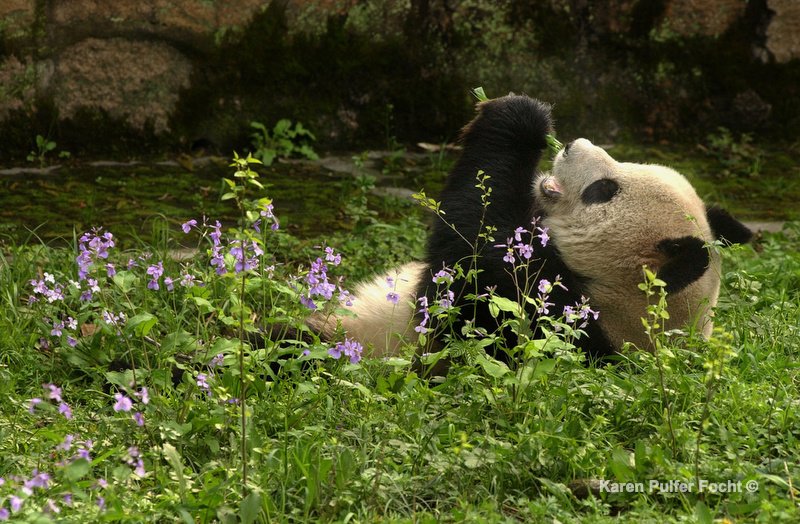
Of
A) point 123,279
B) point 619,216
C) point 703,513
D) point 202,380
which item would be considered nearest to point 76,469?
point 202,380

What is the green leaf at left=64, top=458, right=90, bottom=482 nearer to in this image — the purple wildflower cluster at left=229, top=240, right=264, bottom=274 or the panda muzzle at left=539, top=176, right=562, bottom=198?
the purple wildflower cluster at left=229, top=240, right=264, bottom=274

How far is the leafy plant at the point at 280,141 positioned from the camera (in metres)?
6.85

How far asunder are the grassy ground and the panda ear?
54 centimetres

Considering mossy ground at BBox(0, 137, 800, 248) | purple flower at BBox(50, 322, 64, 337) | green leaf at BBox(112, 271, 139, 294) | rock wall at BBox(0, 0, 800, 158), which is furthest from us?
rock wall at BBox(0, 0, 800, 158)

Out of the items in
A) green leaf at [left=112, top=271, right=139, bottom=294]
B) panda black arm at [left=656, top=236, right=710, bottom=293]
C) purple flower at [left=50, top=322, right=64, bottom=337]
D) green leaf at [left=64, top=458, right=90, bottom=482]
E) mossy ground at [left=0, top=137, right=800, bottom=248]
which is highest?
panda black arm at [left=656, top=236, right=710, bottom=293]

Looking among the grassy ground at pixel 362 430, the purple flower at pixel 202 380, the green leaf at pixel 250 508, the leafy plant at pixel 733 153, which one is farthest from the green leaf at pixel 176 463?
the leafy plant at pixel 733 153

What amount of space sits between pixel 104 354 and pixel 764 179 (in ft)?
17.0

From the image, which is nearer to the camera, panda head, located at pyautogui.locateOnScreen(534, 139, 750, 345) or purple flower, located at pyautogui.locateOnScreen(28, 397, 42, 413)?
purple flower, located at pyautogui.locateOnScreen(28, 397, 42, 413)

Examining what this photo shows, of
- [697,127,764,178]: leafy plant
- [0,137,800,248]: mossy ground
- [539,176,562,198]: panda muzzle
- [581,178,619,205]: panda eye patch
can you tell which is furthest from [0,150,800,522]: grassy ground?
[697,127,764,178]: leafy plant

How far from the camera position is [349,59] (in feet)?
23.2

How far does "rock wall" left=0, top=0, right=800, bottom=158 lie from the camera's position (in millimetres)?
6457

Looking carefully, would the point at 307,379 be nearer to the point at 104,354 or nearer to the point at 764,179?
the point at 104,354

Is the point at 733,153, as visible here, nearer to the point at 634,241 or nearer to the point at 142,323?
the point at 634,241

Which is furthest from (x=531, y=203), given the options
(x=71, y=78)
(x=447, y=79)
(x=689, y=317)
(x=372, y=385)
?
(x=71, y=78)
